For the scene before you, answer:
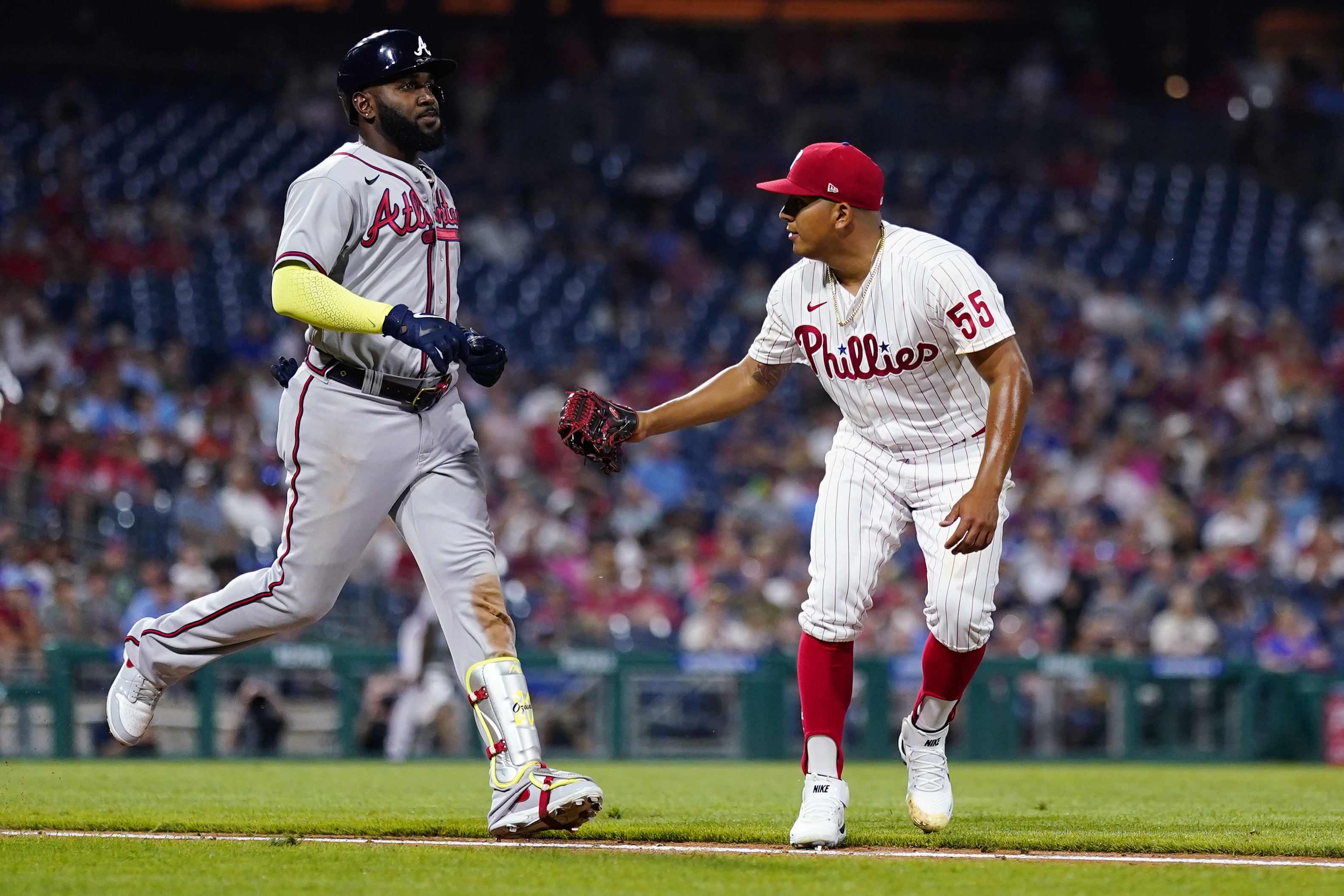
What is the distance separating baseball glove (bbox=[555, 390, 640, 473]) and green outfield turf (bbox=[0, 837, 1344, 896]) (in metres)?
1.17

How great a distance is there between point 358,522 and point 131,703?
874 mm

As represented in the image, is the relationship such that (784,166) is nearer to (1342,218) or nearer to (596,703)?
(1342,218)

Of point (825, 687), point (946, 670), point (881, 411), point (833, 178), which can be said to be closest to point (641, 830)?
point (825, 687)

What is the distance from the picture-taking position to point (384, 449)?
428 centimetres

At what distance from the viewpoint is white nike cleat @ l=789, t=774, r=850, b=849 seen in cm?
421

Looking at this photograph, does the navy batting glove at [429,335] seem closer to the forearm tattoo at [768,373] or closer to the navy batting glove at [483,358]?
the navy batting glove at [483,358]

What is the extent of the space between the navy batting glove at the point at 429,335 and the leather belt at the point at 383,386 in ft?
0.80

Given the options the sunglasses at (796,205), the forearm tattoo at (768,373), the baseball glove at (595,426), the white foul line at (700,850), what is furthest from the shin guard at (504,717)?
the sunglasses at (796,205)

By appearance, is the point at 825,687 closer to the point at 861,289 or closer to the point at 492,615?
the point at 492,615

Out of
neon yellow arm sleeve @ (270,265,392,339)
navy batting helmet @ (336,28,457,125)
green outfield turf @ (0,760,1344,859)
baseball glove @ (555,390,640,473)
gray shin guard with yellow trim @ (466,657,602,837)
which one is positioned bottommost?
green outfield turf @ (0,760,1344,859)

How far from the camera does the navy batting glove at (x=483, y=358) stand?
Result: 4059 mm

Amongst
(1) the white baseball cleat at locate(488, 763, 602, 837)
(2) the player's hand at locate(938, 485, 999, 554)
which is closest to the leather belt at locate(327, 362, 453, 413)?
(1) the white baseball cleat at locate(488, 763, 602, 837)

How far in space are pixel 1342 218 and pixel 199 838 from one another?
16472 millimetres

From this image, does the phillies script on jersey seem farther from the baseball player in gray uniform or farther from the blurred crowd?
the blurred crowd
